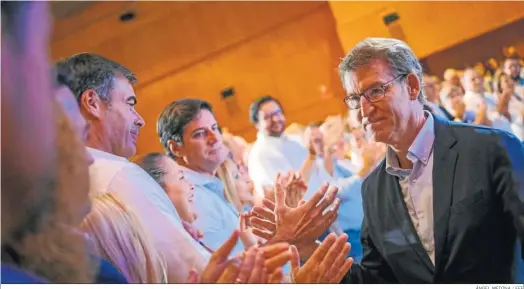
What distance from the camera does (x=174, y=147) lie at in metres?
2.27

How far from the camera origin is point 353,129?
253 cm

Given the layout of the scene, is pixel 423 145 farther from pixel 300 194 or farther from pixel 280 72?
pixel 280 72

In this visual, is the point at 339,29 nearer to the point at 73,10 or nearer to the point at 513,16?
the point at 513,16

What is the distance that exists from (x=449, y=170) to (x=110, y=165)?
1.03 metres

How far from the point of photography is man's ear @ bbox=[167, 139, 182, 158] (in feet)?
7.42

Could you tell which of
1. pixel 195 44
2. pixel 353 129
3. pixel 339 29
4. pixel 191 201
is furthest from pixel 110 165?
pixel 339 29

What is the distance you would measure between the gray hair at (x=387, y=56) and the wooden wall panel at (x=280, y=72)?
0.30 metres

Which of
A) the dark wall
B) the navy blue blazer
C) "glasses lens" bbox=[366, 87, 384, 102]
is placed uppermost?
"glasses lens" bbox=[366, 87, 384, 102]

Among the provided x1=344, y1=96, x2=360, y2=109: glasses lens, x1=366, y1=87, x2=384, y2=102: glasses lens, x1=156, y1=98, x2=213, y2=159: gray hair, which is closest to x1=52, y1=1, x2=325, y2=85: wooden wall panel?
x1=156, y1=98, x2=213, y2=159: gray hair

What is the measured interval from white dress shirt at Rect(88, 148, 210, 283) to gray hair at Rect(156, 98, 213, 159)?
278 millimetres

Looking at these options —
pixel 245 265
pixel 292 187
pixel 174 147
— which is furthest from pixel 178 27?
pixel 245 265

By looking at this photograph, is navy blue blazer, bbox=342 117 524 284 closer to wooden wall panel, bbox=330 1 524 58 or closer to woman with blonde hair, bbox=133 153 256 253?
woman with blonde hair, bbox=133 153 256 253

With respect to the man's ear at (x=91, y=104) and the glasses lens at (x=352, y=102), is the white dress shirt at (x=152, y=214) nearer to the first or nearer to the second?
the man's ear at (x=91, y=104)

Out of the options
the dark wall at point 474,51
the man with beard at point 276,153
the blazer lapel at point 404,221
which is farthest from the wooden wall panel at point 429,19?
the blazer lapel at point 404,221
